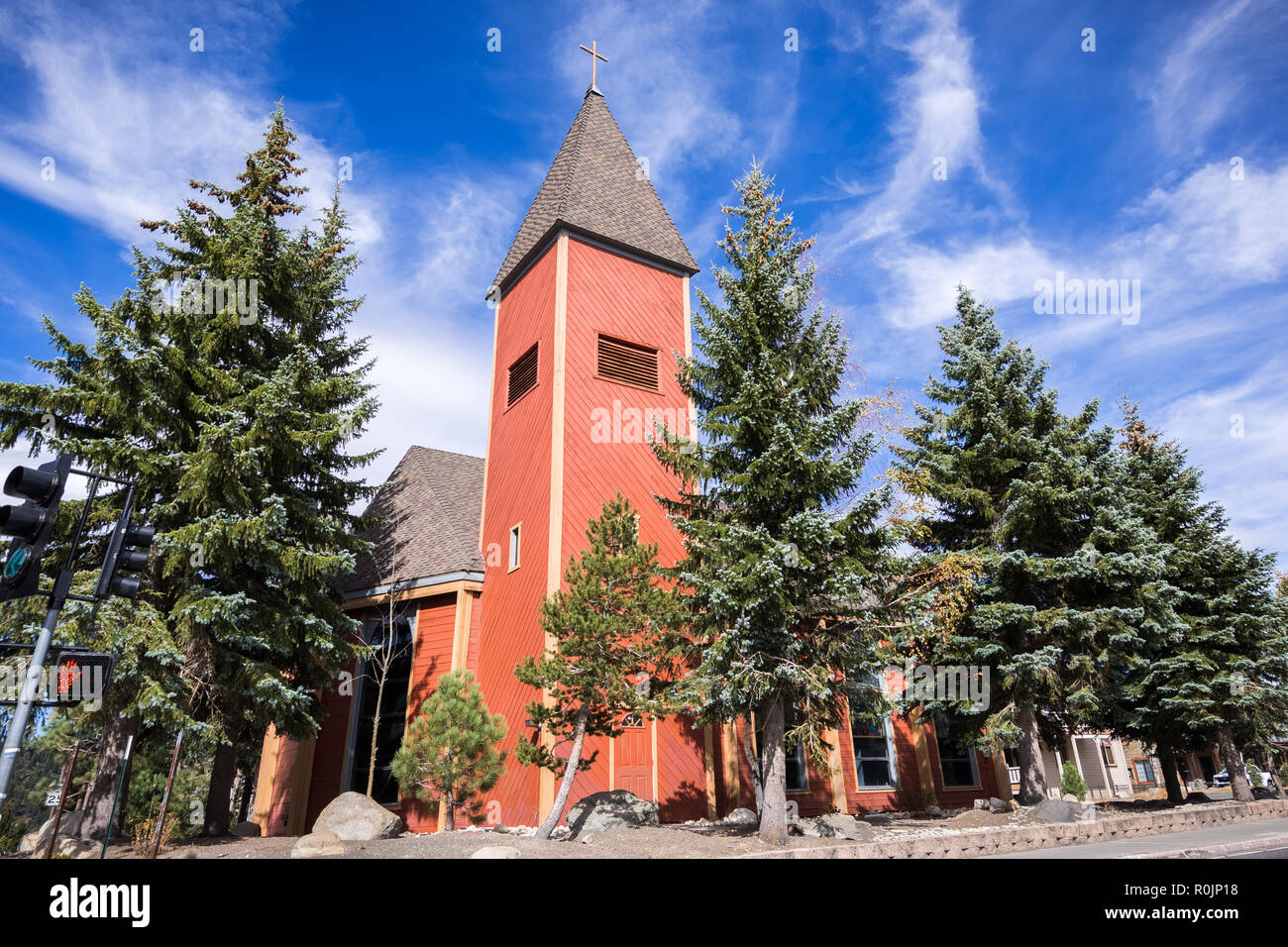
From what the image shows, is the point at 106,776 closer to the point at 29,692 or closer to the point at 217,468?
the point at 217,468

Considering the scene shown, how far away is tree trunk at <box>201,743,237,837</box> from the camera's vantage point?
45.4 ft

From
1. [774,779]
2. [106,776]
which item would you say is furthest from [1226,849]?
[106,776]

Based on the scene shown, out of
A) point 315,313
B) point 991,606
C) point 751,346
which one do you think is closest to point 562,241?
point 315,313

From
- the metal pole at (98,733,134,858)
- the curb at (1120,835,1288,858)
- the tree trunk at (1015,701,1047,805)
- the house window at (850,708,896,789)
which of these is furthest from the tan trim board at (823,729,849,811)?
the metal pole at (98,733,134,858)

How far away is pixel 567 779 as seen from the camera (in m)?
11.8

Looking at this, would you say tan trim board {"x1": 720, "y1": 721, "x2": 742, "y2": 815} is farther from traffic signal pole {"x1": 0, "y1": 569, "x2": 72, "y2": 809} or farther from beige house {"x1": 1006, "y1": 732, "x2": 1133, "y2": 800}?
beige house {"x1": 1006, "y1": 732, "x2": 1133, "y2": 800}

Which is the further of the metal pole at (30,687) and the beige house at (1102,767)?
the beige house at (1102,767)

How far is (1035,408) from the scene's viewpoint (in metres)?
17.5

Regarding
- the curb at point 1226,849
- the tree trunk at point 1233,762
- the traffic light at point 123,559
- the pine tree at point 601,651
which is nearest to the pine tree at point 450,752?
the pine tree at point 601,651

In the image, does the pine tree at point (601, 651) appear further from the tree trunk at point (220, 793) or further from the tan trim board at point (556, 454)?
the tree trunk at point (220, 793)

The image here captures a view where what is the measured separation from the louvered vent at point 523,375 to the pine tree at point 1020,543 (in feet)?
31.8

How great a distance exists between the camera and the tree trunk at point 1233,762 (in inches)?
710

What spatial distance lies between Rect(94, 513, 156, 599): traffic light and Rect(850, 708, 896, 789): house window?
18016 mm
